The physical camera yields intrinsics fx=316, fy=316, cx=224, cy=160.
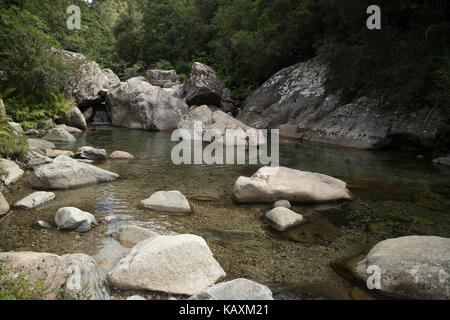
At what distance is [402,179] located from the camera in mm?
7496

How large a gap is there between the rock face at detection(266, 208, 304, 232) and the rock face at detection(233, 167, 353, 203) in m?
0.73

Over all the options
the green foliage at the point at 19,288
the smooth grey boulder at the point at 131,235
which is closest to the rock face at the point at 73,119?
the smooth grey boulder at the point at 131,235

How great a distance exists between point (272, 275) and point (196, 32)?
29775 mm

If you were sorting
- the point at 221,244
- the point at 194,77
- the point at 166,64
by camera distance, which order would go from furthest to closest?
1. the point at 166,64
2. the point at 194,77
3. the point at 221,244

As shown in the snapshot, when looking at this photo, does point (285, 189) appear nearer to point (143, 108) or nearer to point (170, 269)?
point (170, 269)

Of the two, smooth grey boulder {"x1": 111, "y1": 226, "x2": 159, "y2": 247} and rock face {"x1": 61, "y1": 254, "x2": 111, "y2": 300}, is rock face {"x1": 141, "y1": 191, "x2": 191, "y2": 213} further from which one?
rock face {"x1": 61, "y1": 254, "x2": 111, "y2": 300}

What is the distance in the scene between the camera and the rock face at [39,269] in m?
2.66

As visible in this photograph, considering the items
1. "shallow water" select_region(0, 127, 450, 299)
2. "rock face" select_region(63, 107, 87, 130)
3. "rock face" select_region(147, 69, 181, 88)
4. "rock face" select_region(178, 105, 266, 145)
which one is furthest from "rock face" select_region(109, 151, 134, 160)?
"rock face" select_region(147, 69, 181, 88)

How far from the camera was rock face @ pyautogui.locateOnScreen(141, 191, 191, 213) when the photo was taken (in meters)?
5.16


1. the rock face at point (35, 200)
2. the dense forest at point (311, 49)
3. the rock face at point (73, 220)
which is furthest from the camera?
the dense forest at point (311, 49)

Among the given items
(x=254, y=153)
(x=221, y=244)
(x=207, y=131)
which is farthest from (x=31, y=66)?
(x=221, y=244)

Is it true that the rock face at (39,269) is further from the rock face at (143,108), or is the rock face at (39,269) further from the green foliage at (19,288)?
the rock face at (143,108)

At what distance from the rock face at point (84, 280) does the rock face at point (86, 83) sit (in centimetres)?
1524

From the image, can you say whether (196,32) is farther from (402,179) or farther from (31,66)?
(402,179)
